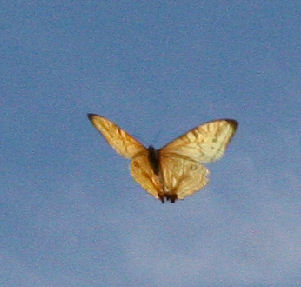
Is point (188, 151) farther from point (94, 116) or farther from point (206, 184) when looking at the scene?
point (94, 116)

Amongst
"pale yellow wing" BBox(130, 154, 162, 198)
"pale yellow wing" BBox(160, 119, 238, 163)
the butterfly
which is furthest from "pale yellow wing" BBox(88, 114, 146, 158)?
"pale yellow wing" BBox(160, 119, 238, 163)

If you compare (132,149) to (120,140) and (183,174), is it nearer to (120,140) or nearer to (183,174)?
(120,140)

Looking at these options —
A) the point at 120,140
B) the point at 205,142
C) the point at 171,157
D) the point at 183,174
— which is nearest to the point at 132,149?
the point at 120,140

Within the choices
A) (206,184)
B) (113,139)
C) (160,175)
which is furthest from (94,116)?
(206,184)

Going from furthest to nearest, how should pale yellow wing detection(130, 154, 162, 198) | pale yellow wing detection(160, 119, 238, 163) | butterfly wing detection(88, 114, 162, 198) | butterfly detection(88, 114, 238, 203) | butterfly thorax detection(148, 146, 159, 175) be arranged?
butterfly thorax detection(148, 146, 159, 175) < butterfly wing detection(88, 114, 162, 198) < pale yellow wing detection(130, 154, 162, 198) < butterfly detection(88, 114, 238, 203) < pale yellow wing detection(160, 119, 238, 163)

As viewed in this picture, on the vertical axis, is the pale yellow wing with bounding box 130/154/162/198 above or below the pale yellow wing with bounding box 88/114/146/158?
below

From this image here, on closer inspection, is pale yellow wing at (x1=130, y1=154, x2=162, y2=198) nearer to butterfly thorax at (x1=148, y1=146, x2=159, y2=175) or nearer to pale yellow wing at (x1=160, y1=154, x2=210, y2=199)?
butterfly thorax at (x1=148, y1=146, x2=159, y2=175)

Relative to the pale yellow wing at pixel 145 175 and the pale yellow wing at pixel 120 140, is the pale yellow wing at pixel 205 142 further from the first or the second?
the pale yellow wing at pixel 120 140
